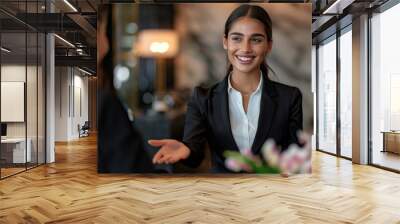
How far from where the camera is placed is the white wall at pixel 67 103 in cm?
1534

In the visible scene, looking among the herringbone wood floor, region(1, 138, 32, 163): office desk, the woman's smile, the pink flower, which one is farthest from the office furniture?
the pink flower

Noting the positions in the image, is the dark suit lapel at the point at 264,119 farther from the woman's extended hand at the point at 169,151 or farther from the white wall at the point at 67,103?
the white wall at the point at 67,103

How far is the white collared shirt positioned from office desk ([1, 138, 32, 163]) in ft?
12.2

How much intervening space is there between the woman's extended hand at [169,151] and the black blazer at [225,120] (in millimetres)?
95

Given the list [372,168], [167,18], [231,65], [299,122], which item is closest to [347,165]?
[372,168]

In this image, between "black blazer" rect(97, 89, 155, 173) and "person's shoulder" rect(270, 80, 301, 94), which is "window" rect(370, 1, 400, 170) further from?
"black blazer" rect(97, 89, 155, 173)

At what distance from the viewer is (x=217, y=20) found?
256 inches

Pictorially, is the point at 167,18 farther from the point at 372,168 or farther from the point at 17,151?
the point at 372,168

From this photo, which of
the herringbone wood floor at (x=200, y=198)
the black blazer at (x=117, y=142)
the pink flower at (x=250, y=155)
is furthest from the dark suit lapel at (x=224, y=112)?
the black blazer at (x=117, y=142)

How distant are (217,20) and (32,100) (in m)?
3.87

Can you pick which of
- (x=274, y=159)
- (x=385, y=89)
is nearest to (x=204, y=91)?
(x=274, y=159)

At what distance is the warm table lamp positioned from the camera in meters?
6.51

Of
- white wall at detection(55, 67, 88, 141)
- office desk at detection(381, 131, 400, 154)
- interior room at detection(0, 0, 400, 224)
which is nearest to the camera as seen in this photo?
interior room at detection(0, 0, 400, 224)

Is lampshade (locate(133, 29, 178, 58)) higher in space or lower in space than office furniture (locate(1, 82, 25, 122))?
higher
